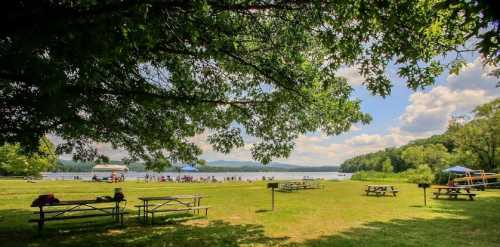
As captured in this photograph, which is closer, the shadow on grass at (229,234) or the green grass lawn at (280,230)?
the shadow on grass at (229,234)

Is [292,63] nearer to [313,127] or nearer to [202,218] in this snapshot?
[313,127]

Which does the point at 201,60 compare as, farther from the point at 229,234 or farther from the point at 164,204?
the point at 164,204

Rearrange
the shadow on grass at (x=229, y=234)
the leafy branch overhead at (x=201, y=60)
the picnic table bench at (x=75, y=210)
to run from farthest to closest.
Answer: the picnic table bench at (x=75, y=210) → the shadow on grass at (x=229, y=234) → the leafy branch overhead at (x=201, y=60)

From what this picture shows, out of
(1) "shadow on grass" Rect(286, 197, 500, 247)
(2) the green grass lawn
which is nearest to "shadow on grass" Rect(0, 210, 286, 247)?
(2) the green grass lawn

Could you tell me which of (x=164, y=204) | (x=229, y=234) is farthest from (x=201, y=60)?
(x=164, y=204)

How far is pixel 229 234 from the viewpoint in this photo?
31.5 ft

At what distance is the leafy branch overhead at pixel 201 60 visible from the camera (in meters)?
4.98

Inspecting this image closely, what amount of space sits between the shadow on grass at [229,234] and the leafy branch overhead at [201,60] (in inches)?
94.6

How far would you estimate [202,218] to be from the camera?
494 inches

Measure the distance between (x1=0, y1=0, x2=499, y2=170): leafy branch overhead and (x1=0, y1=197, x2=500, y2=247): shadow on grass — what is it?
2.40 meters

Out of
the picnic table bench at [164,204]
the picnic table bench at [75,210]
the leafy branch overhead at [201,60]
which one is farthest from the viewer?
the picnic table bench at [164,204]

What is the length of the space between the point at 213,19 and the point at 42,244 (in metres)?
6.76

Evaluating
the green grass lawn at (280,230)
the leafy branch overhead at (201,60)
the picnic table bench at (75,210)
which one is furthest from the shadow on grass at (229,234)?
the leafy branch overhead at (201,60)

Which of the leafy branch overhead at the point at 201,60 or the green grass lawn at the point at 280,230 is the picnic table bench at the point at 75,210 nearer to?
the green grass lawn at the point at 280,230
